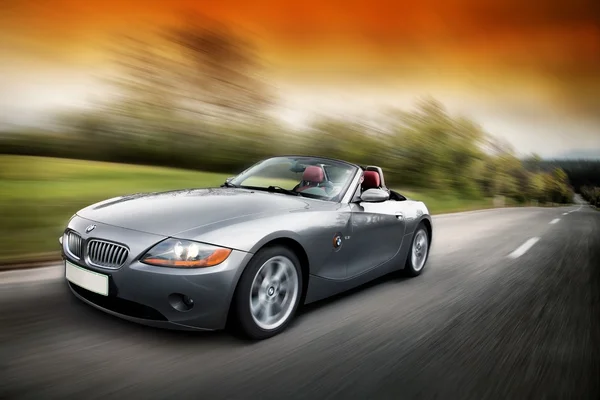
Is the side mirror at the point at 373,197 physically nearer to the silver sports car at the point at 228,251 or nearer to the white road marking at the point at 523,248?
the silver sports car at the point at 228,251

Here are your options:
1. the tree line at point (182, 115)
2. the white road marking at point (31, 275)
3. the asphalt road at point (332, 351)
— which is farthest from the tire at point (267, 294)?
the tree line at point (182, 115)

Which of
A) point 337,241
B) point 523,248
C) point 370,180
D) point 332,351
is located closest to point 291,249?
point 337,241

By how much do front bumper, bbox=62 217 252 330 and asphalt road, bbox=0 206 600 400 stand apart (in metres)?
0.21

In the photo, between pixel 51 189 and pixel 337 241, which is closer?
pixel 337 241

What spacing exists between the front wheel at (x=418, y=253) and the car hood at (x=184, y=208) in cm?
194

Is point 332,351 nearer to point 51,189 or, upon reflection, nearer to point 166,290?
point 166,290

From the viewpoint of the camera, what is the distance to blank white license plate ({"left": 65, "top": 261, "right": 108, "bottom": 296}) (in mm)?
2975

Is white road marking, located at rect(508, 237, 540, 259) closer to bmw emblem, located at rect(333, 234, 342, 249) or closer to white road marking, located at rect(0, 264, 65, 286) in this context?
bmw emblem, located at rect(333, 234, 342, 249)

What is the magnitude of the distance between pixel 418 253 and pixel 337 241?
2136mm

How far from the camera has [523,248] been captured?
8609 mm

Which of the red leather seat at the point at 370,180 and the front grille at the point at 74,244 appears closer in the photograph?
the front grille at the point at 74,244

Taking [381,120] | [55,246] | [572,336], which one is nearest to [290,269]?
[572,336]

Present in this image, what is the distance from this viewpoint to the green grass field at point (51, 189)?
6.66m

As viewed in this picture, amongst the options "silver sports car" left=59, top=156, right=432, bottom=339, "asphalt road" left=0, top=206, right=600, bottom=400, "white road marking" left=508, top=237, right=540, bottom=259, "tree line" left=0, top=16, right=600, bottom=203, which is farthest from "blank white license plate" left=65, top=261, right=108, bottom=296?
"tree line" left=0, top=16, right=600, bottom=203
